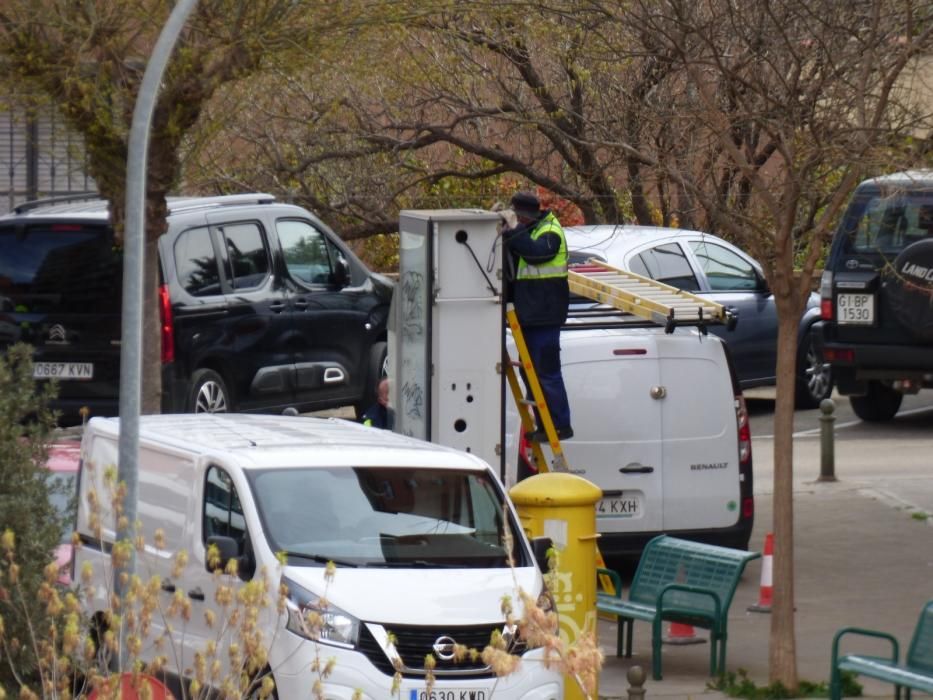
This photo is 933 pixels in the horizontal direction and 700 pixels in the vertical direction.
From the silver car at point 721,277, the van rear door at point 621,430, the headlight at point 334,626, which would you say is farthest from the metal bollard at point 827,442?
the headlight at point 334,626

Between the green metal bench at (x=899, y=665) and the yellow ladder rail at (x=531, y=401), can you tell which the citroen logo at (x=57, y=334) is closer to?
the yellow ladder rail at (x=531, y=401)

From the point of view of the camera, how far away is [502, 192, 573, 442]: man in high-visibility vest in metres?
10.9

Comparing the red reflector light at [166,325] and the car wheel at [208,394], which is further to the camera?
the car wheel at [208,394]

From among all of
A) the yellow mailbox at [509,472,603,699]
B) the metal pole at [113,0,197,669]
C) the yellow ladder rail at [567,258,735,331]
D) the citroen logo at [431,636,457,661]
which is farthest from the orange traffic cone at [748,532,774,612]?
the metal pole at [113,0,197,669]

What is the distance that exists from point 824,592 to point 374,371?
20.3 feet

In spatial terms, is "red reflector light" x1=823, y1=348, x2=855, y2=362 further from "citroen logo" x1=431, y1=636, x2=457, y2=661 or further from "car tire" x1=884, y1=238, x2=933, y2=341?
"citroen logo" x1=431, y1=636, x2=457, y2=661

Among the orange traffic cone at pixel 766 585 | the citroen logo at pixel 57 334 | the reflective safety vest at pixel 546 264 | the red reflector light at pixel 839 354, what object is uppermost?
the reflective safety vest at pixel 546 264

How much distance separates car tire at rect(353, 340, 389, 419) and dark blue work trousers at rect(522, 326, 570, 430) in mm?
5645

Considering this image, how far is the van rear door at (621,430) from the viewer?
1121 centimetres

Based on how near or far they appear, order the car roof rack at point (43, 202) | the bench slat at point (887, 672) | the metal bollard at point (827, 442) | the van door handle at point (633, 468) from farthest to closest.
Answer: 1. the metal bollard at point (827, 442)
2. the car roof rack at point (43, 202)
3. the van door handle at point (633, 468)
4. the bench slat at point (887, 672)

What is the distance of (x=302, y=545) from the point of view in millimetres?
7922

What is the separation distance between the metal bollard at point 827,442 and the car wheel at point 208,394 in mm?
5355

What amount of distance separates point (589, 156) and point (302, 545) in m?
9.49

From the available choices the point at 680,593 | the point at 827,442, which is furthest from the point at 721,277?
the point at 680,593
